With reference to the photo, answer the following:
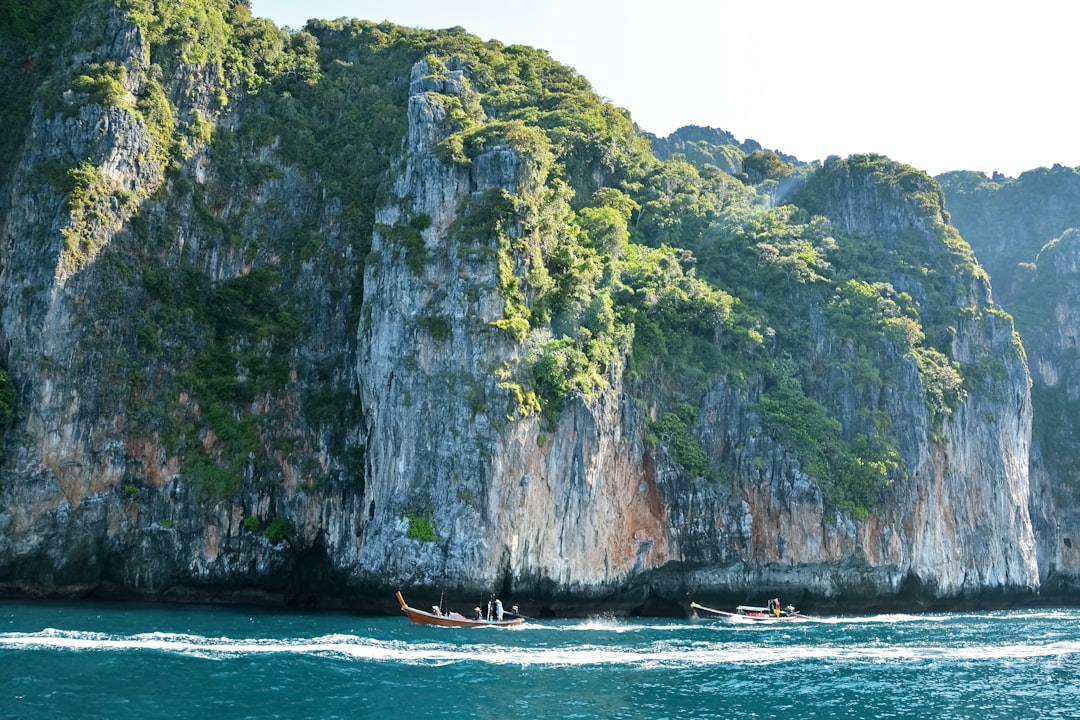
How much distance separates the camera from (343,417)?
159 ft

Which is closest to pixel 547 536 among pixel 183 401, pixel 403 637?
pixel 403 637

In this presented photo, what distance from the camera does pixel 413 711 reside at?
2297 cm

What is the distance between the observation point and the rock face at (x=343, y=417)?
4309 cm

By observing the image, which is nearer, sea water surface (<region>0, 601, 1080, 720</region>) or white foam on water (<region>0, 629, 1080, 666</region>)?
sea water surface (<region>0, 601, 1080, 720</region>)

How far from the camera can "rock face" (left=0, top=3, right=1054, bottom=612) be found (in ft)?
141

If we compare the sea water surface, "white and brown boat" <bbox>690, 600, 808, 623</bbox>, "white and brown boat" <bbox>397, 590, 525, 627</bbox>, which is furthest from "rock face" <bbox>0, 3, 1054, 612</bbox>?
the sea water surface

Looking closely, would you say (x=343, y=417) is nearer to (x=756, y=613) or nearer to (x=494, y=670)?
(x=756, y=613)

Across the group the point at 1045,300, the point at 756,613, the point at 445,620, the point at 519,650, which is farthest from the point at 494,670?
the point at 1045,300

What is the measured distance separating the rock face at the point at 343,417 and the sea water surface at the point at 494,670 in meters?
4.66

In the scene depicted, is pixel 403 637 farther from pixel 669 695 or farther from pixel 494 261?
pixel 494 261

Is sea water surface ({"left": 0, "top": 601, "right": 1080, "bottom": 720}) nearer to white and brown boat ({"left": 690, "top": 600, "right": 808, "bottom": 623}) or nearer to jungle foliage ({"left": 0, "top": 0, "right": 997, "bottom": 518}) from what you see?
white and brown boat ({"left": 690, "top": 600, "right": 808, "bottom": 623})

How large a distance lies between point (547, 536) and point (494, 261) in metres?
13.1

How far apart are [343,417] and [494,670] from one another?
907 inches

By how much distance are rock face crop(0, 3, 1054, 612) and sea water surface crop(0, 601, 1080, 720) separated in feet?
15.3
